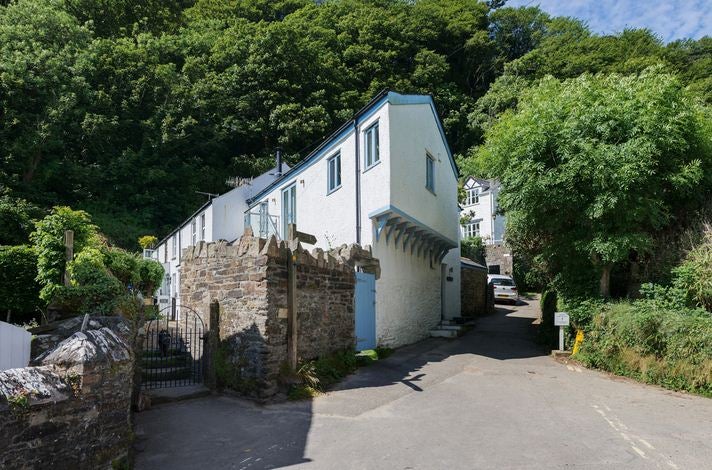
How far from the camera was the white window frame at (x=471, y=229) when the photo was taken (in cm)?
4350

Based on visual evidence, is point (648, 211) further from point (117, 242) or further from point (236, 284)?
point (117, 242)

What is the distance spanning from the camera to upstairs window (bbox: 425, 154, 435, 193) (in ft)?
54.9

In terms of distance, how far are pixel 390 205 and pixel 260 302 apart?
5348mm

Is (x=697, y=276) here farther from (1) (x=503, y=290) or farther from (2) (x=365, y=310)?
(1) (x=503, y=290)

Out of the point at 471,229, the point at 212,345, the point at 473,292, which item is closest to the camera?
the point at 212,345

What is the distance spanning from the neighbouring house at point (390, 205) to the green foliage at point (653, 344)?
5694 millimetres

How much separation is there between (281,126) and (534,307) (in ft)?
72.5

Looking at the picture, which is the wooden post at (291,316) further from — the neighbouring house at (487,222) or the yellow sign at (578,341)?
the neighbouring house at (487,222)

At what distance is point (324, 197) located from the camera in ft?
53.1

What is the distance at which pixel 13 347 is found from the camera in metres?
4.80

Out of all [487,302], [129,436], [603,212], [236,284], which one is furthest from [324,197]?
[487,302]

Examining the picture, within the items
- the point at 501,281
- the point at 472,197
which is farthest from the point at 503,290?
the point at 472,197

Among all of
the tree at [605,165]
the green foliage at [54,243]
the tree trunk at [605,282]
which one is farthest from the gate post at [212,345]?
the tree trunk at [605,282]

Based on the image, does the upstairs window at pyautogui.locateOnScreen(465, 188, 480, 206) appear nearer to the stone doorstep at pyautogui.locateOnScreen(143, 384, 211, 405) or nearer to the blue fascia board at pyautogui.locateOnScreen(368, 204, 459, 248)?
the blue fascia board at pyautogui.locateOnScreen(368, 204, 459, 248)
